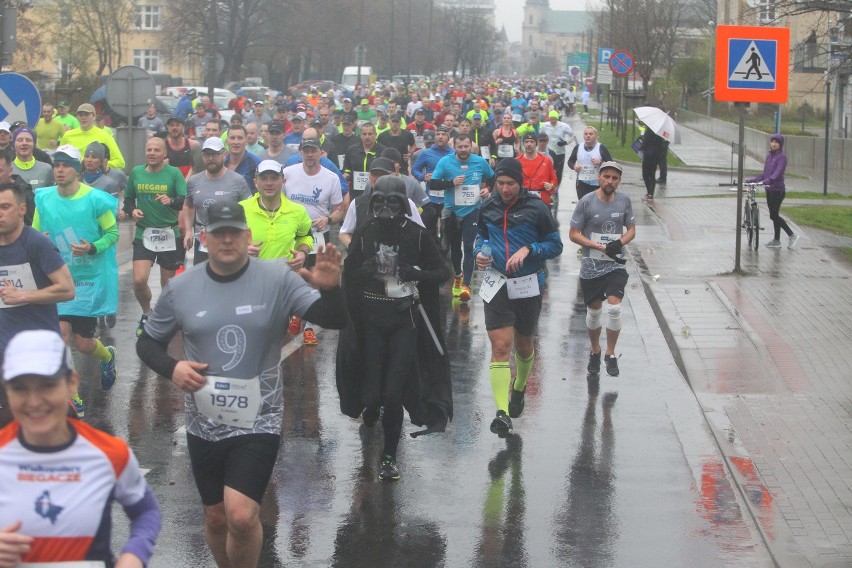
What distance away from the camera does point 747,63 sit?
16156mm

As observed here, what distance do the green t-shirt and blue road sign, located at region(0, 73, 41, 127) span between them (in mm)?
2787

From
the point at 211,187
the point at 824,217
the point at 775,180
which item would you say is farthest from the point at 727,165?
the point at 211,187

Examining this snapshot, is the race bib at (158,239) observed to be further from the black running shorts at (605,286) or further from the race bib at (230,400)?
the race bib at (230,400)

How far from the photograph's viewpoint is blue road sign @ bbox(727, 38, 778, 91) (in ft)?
52.7

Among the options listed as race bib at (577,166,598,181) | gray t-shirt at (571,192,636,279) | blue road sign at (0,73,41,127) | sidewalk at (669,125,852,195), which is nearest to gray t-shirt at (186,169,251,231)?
gray t-shirt at (571,192,636,279)

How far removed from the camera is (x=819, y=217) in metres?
25.0

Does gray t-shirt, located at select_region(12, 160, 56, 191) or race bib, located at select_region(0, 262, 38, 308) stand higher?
gray t-shirt, located at select_region(12, 160, 56, 191)

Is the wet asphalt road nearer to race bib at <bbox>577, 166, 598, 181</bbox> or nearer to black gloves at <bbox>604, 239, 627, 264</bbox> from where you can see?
black gloves at <bbox>604, 239, 627, 264</bbox>

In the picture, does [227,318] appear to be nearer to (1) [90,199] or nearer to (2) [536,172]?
(1) [90,199]

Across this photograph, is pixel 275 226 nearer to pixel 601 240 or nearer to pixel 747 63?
pixel 601 240

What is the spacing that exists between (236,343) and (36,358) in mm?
1830

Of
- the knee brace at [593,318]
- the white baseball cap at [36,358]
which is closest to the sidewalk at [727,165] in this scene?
the knee brace at [593,318]

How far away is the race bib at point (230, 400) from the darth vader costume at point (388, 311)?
2.58 metres

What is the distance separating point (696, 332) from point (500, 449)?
504 cm
